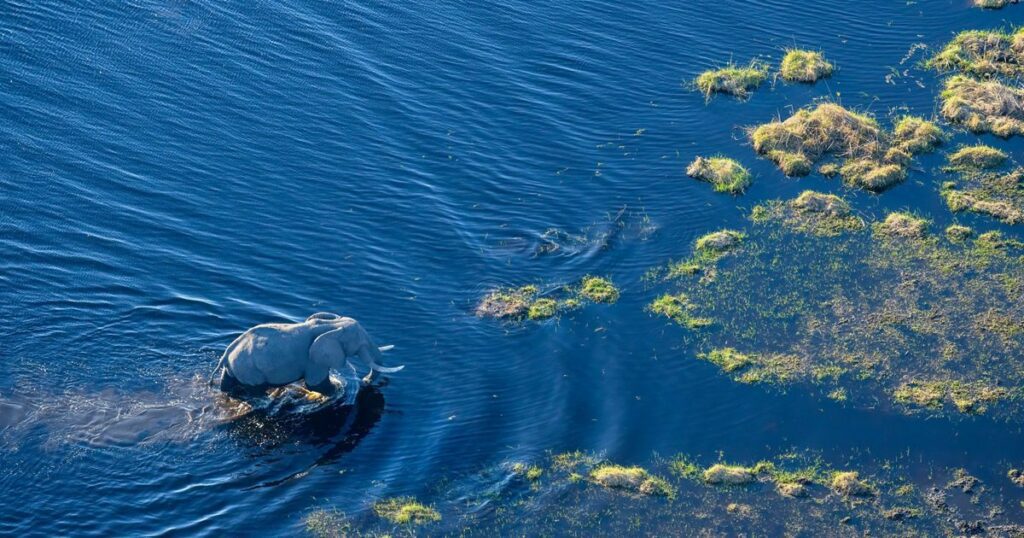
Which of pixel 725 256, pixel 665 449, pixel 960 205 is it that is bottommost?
pixel 665 449

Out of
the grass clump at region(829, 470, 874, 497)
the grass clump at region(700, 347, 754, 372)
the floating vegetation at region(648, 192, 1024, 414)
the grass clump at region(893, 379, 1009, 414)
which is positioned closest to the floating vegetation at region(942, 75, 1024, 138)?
the floating vegetation at region(648, 192, 1024, 414)

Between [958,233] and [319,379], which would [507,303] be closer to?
[319,379]

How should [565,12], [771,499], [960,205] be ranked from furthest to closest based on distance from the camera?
[565,12] → [960,205] → [771,499]

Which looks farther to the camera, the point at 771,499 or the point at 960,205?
the point at 960,205

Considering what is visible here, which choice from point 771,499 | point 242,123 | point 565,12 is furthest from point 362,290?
point 565,12

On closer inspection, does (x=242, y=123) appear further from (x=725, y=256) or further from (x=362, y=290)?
(x=725, y=256)

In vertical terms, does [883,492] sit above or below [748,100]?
below

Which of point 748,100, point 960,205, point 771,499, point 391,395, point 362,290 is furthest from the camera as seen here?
point 748,100

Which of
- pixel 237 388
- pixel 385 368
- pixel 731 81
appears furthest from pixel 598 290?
pixel 731 81
